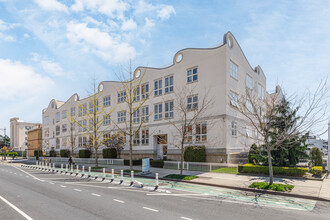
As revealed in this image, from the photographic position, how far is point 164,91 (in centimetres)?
3247

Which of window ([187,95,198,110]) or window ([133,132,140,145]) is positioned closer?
window ([187,95,198,110])

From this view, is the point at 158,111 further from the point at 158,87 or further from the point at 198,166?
the point at 198,166

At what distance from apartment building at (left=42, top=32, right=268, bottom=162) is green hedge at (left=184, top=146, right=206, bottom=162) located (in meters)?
0.73

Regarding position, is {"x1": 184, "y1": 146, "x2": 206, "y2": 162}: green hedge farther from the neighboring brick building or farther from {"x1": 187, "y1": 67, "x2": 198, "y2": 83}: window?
the neighboring brick building

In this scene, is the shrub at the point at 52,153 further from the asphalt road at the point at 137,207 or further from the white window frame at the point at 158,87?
the asphalt road at the point at 137,207

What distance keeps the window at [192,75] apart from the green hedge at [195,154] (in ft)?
25.6

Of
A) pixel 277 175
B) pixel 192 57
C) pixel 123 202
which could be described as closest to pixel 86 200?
pixel 123 202

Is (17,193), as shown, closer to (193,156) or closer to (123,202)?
(123,202)

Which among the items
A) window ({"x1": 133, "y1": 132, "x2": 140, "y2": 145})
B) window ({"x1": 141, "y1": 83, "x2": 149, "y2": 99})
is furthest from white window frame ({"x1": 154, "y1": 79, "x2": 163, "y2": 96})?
window ({"x1": 133, "y1": 132, "x2": 140, "y2": 145})

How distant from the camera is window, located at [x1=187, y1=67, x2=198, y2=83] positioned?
29375 mm

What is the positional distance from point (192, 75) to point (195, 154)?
9.07 m

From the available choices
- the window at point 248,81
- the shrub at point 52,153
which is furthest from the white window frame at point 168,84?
the shrub at point 52,153

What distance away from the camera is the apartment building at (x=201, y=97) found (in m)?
26.8

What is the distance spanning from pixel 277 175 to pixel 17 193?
648 inches
